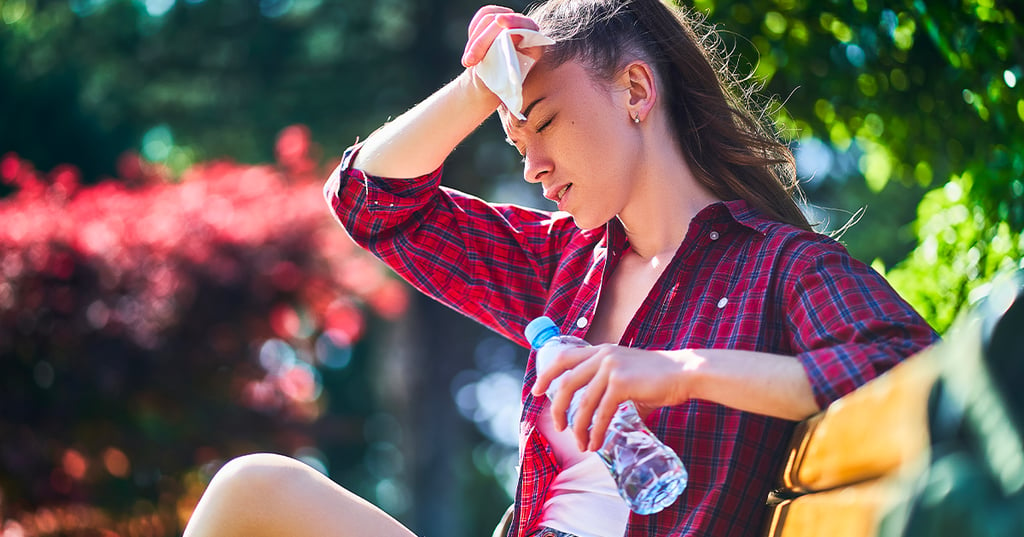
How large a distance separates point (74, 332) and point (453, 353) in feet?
12.0

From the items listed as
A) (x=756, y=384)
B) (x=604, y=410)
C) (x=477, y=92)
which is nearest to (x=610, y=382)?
(x=604, y=410)

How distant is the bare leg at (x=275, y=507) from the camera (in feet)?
5.37

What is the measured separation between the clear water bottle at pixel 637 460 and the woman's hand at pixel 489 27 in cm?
52

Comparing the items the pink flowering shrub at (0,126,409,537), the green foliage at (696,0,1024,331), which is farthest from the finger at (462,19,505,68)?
the pink flowering shrub at (0,126,409,537)

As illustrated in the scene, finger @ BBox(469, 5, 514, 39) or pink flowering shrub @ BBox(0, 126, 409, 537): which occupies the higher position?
finger @ BBox(469, 5, 514, 39)

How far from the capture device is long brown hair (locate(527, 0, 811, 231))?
185 cm

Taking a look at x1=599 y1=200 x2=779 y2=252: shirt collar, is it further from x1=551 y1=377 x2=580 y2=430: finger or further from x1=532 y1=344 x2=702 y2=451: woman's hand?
x1=551 y1=377 x2=580 y2=430: finger

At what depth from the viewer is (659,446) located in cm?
152

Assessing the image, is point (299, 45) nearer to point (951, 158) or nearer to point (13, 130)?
point (13, 130)

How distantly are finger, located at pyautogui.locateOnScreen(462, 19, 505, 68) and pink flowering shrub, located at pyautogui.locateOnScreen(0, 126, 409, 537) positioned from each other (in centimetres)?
363

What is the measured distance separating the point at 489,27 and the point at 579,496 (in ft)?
2.62

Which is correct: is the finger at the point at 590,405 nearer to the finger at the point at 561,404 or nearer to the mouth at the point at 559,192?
the finger at the point at 561,404

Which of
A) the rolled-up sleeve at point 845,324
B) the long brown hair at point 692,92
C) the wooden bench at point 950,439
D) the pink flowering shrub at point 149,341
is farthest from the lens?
the pink flowering shrub at point 149,341

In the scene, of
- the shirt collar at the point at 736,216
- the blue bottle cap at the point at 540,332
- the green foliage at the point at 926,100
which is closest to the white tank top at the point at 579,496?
the blue bottle cap at the point at 540,332
